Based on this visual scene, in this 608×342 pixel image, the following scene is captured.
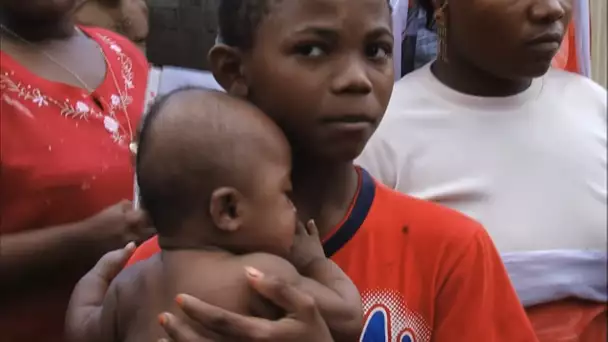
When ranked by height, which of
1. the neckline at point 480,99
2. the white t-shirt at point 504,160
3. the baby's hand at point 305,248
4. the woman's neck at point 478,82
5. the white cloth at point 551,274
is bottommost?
the white cloth at point 551,274

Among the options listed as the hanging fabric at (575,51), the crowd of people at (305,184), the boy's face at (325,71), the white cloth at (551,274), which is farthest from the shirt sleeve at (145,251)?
the hanging fabric at (575,51)

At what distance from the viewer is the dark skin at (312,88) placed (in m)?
0.67

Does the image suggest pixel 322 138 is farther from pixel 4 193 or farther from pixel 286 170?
pixel 4 193

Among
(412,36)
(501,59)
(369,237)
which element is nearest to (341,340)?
(369,237)

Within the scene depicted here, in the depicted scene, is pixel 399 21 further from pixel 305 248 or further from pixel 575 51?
pixel 305 248

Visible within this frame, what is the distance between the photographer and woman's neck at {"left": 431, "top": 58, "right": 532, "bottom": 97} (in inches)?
47.0

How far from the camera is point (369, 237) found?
793 millimetres

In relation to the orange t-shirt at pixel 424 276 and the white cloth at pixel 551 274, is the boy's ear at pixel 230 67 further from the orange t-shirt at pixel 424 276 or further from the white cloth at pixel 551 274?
the white cloth at pixel 551 274

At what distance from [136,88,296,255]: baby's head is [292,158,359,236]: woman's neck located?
0.27ft

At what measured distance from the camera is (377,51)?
28.8 inches

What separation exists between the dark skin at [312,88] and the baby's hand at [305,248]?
58mm

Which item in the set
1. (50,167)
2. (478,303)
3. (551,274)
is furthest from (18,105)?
(551,274)

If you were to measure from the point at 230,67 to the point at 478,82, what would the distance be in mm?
532

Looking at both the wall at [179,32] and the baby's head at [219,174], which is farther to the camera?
the wall at [179,32]
